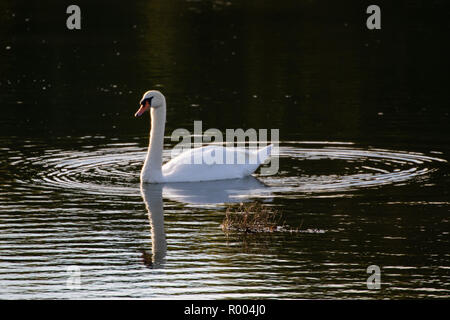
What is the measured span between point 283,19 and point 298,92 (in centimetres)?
1533

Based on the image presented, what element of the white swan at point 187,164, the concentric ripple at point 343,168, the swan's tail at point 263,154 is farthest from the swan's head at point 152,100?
the concentric ripple at point 343,168

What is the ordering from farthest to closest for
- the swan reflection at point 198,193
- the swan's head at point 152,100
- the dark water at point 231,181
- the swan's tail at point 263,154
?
the swan's tail at point 263,154
the swan's head at point 152,100
the swan reflection at point 198,193
the dark water at point 231,181

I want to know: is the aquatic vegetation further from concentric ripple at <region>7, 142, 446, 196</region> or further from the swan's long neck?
the swan's long neck

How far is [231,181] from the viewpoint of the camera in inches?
722

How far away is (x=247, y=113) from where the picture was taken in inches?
990

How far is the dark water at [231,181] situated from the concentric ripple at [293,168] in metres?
0.05

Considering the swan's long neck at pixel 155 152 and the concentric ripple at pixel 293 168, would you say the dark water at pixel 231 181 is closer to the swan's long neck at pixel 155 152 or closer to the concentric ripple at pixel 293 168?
the concentric ripple at pixel 293 168

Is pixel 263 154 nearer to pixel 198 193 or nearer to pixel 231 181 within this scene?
pixel 231 181

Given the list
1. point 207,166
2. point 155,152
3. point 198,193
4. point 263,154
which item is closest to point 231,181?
point 207,166

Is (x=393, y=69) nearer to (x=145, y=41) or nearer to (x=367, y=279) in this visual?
(x=145, y=41)

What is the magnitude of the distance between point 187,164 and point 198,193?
36.5 inches

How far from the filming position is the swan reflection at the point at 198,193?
632 inches

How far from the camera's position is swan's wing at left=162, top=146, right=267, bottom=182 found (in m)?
18.1

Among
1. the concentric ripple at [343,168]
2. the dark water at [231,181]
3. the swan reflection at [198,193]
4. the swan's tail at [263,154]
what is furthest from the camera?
the swan's tail at [263,154]
